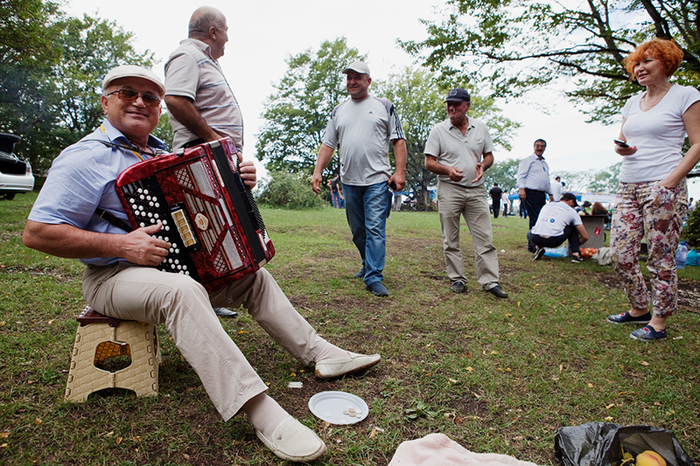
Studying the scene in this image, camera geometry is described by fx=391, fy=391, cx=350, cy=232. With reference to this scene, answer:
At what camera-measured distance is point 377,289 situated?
14.3 ft

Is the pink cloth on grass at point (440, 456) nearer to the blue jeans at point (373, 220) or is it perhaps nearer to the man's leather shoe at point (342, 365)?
the man's leather shoe at point (342, 365)

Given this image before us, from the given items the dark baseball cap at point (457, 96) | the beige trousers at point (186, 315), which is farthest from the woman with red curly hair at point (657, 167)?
the beige trousers at point (186, 315)

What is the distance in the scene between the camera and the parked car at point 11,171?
37.4 ft

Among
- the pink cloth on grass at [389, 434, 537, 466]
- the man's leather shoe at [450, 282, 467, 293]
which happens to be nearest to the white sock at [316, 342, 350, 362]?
the pink cloth on grass at [389, 434, 537, 466]

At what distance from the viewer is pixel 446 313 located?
3.81m

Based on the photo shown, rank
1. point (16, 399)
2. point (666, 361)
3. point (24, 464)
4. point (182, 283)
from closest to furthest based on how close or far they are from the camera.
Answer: point (24, 464)
point (182, 283)
point (16, 399)
point (666, 361)

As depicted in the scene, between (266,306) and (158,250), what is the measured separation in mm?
708

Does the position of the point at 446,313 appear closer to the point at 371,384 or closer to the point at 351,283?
the point at 351,283

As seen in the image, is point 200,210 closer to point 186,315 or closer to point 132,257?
point 132,257

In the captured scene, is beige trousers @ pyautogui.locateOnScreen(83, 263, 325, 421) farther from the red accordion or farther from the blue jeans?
the blue jeans

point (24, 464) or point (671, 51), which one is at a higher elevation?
point (671, 51)

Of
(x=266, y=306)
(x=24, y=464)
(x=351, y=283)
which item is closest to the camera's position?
(x=24, y=464)

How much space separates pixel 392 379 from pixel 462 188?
2.86m

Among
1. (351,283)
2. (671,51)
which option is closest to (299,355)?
(351,283)
